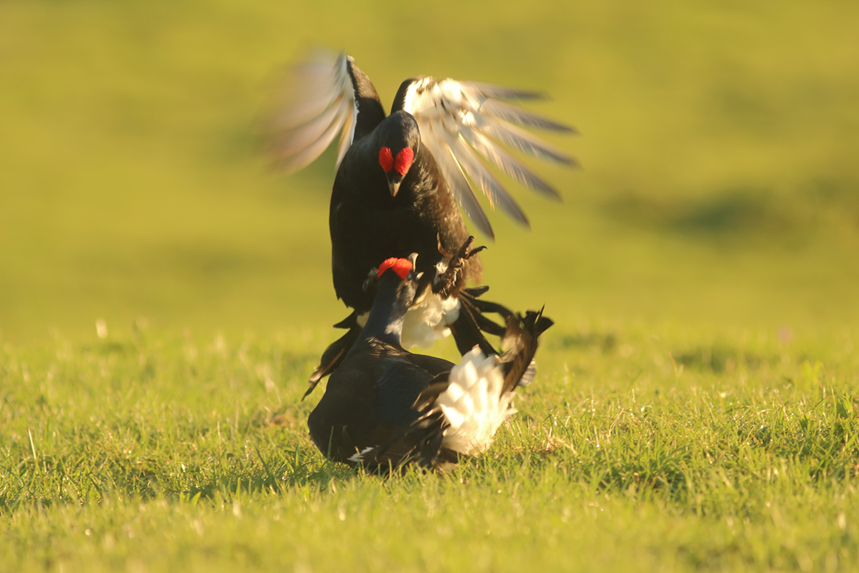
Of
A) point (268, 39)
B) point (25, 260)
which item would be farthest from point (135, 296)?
point (268, 39)

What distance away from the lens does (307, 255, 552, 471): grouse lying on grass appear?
3781 millimetres

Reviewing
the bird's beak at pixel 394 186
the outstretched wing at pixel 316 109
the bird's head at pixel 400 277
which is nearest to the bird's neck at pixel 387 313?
the bird's head at pixel 400 277

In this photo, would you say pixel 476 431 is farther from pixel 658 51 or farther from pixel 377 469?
pixel 658 51

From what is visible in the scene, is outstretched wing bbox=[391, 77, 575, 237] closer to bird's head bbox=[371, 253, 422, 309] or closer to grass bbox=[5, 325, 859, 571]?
bird's head bbox=[371, 253, 422, 309]

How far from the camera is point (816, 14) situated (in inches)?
1449

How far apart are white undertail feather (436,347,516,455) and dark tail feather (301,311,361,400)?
4.35 ft

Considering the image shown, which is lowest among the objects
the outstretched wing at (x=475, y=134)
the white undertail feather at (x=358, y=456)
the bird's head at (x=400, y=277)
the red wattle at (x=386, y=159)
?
the white undertail feather at (x=358, y=456)

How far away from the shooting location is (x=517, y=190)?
24297 mm

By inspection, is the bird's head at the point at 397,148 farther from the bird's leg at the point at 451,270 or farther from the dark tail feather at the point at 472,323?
the dark tail feather at the point at 472,323

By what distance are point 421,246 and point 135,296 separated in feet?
49.2

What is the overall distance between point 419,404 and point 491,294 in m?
13.2

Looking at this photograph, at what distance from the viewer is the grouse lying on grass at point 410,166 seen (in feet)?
17.3

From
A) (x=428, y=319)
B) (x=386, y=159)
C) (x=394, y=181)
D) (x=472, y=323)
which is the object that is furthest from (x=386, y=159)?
(x=472, y=323)

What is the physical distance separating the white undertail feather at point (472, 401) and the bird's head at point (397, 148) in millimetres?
1597
